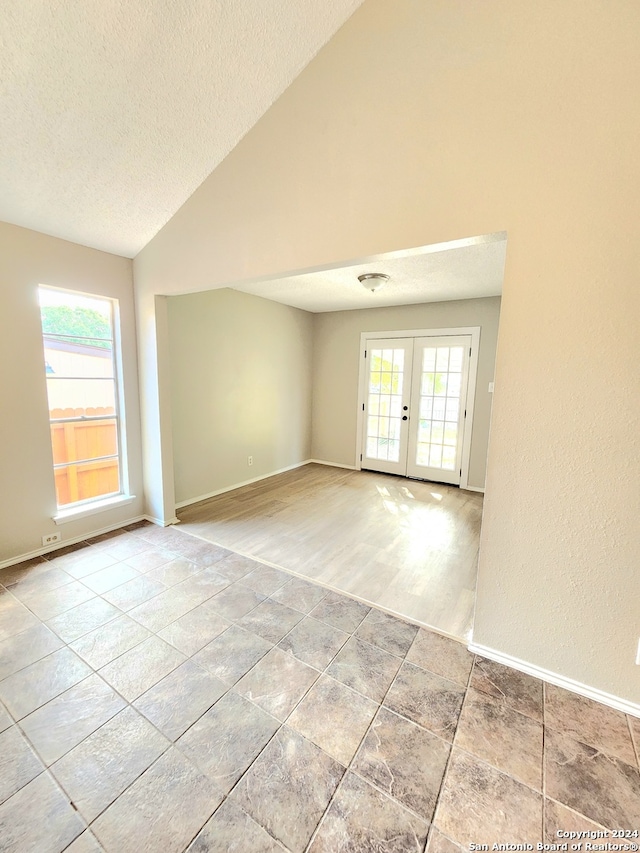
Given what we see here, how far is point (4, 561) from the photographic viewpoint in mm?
2588

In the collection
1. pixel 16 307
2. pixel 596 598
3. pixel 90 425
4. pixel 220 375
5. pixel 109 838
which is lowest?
pixel 109 838

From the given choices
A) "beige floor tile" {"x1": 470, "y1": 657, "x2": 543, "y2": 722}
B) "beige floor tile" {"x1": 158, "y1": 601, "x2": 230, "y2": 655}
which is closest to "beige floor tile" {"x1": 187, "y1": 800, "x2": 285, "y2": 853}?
"beige floor tile" {"x1": 158, "y1": 601, "x2": 230, "y2": 655}

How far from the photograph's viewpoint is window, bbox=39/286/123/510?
9.26ft

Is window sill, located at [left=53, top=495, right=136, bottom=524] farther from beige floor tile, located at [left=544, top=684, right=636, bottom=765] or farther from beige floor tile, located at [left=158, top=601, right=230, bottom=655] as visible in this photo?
beige floor tile, located at [left=544, top=684, right=636, bottom=765]

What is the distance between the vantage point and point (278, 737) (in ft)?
4.65

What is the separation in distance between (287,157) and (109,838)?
126 inches

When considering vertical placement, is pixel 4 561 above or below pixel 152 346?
below

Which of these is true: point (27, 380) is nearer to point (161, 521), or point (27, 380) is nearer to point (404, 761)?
point (161, 521)

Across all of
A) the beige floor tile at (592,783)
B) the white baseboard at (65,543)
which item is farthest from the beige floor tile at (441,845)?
the white baseboard at (65,543)

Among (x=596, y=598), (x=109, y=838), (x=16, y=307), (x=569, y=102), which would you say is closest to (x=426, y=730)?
(x=596, y=598)

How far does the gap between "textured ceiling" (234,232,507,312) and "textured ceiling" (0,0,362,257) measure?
1077 mm

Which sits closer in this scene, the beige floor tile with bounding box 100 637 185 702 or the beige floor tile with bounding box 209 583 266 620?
the beige floor tile with bounding box 100 637 185 702

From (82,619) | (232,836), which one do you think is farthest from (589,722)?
(82,619)

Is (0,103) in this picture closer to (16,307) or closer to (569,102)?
(16,307)
